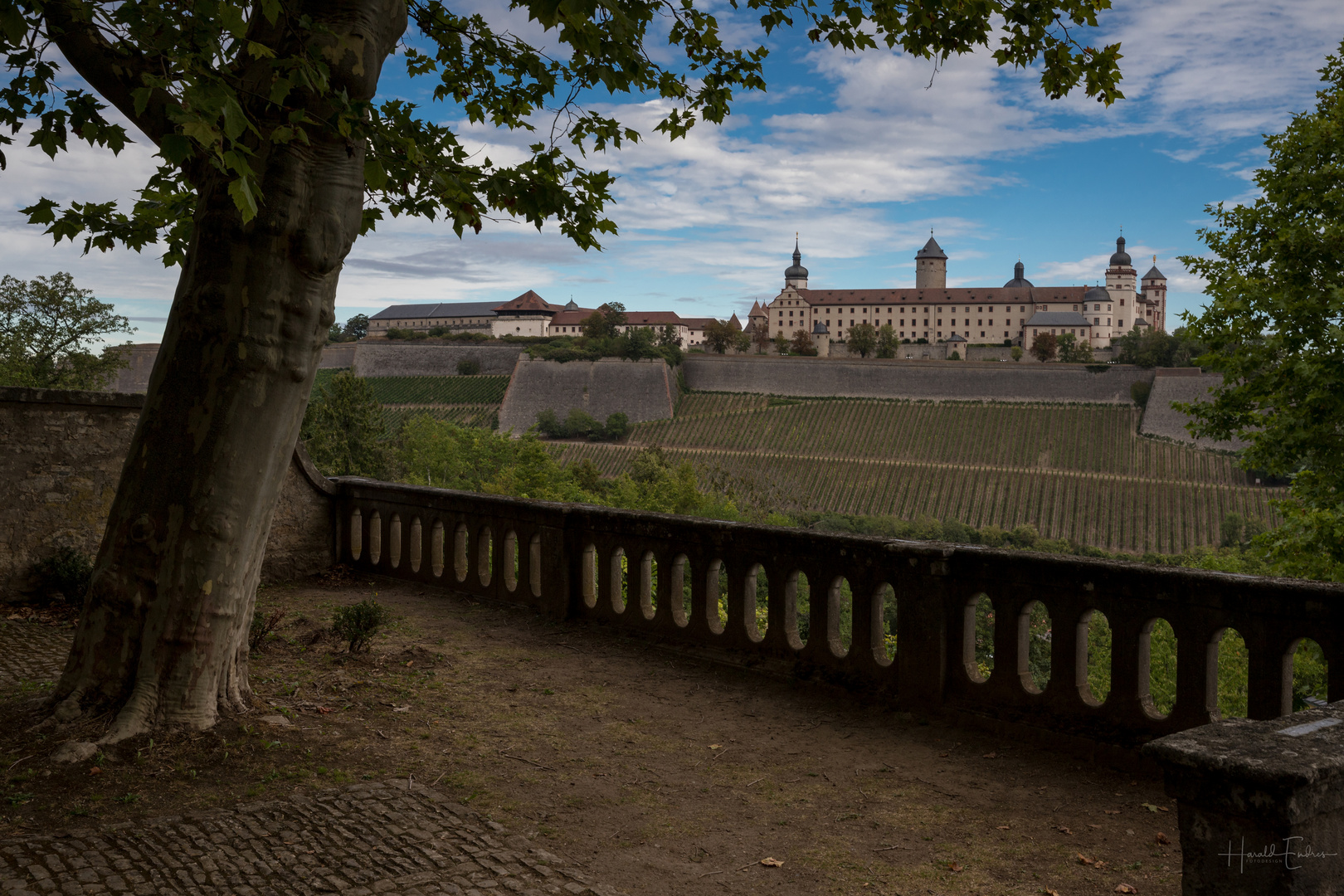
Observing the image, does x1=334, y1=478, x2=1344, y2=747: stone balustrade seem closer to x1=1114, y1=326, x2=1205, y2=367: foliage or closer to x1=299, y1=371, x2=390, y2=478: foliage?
x1=299, y1=371, x2=390, y2=478: foliage

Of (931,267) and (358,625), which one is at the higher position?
(931,267)

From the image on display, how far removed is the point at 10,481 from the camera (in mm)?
7258

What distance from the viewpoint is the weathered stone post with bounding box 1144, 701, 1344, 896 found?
5.96ft

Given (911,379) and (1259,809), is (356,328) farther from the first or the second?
(1259,809)

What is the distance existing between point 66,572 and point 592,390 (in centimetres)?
8867

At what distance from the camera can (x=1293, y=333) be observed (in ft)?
50.4

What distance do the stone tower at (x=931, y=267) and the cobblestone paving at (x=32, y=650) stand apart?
136995 millimetres

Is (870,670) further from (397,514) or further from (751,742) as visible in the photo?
(397,514)

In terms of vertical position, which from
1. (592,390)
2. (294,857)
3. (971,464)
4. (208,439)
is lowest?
(971,464)

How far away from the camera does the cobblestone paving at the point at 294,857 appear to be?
9.27 ft

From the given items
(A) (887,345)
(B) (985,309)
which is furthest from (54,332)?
(B) (985,309)

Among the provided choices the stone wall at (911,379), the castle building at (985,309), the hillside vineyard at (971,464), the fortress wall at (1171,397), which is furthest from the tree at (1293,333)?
the castle building at (985,309)

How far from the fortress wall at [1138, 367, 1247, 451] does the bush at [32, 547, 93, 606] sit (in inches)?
3261

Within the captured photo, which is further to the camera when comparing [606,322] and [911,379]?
[606,322]
